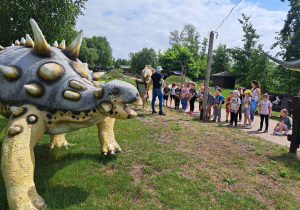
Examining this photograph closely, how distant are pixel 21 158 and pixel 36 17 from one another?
8713 millimetres

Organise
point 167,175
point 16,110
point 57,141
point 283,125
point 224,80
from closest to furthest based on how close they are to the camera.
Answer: point 16,110, point 167,175, point 57,141, point 283,125, point 224,80

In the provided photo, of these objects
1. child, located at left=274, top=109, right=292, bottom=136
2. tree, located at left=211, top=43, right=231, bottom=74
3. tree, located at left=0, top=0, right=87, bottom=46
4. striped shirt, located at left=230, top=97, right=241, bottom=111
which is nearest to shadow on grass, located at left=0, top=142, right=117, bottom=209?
striped shirt, located at left=230, top=97, right=241, bottom=111

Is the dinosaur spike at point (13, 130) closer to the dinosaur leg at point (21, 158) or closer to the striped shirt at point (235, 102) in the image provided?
the dinosaur leg at point (21, 158)

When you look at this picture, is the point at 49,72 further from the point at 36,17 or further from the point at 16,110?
the point at 36,17

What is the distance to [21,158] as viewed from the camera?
7.54ft

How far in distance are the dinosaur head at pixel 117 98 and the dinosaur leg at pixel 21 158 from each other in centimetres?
87

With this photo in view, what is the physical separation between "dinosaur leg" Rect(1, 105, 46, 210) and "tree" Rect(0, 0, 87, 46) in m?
7.65

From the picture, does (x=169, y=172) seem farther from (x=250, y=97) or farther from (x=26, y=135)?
(x=250, y=97)

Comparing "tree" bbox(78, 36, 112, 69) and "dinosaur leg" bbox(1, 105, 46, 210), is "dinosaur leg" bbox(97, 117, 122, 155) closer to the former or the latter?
"dinosaur leg" bbox(1, 105, 46, 210)

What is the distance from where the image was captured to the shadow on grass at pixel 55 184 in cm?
259

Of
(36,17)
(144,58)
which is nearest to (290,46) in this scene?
(36,17)

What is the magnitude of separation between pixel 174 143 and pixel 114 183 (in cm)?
222

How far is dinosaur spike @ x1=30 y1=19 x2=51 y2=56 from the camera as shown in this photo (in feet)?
8.55

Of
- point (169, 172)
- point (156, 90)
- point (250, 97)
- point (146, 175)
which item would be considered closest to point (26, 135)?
point (146, 175)
